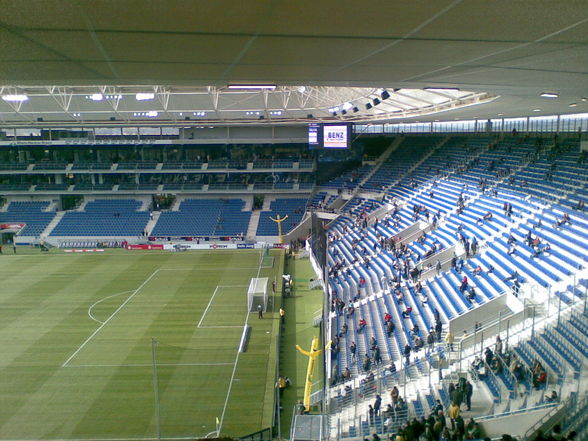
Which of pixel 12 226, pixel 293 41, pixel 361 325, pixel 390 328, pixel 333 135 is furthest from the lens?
pixel 12 226

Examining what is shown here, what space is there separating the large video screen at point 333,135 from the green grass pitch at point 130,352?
11396 millimetres

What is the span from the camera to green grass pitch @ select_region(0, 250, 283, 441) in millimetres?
14711

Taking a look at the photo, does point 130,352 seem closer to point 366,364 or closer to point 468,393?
point 366,364

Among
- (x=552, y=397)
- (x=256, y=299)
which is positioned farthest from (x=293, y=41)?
(x=256, y=299)

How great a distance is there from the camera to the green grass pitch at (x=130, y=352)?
14711mm

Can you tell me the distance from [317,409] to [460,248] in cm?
1100

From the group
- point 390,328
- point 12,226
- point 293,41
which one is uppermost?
point 293,41

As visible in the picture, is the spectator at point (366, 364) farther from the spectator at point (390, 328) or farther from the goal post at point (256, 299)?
the goal post at point (256, 299)

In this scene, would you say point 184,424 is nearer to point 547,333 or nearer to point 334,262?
point 547,333

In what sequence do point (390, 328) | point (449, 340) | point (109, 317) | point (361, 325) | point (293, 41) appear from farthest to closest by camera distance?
point (109, 317) → point (361, 325) → point (390, 328) → point (449, 340) → point (293, 41)

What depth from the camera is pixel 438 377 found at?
13430mm

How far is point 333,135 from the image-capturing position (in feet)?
127

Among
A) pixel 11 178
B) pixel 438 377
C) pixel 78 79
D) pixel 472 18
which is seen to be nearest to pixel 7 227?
pixel 11 178

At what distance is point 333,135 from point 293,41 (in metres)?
35.9
